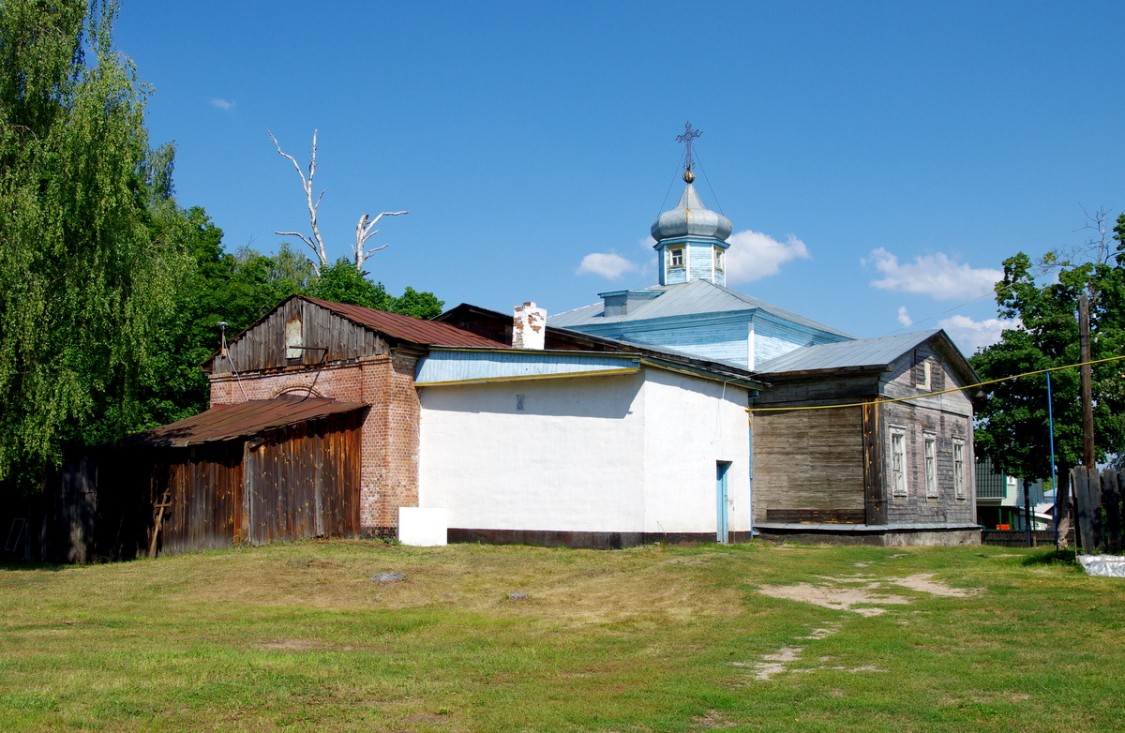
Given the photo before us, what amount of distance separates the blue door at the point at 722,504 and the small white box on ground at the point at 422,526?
5958 millimetres

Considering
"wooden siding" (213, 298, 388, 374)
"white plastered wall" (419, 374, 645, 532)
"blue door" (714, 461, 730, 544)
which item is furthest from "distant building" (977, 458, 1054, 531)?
"wooden siding" (213, 298, 388, 374)

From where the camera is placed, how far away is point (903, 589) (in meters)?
15.3

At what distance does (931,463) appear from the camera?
26.9m

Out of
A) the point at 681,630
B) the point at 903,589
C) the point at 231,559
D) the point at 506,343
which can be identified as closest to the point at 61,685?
the point at 681,630

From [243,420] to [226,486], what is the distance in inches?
76.8

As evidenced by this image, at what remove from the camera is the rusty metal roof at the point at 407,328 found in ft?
72.5

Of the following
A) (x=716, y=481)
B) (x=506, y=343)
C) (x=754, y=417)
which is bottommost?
(x=716, y=481)

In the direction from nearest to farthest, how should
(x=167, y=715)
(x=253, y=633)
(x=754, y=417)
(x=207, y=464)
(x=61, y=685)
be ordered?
(x=167, y=715) → (x=61, y=685) → (x=253, y=633) → (x=207, y=464) → (x=754, y=417)

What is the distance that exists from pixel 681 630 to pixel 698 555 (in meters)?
6.12

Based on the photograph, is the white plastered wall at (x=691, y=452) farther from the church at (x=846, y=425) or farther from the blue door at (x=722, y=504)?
the church at (x=846, y=425)

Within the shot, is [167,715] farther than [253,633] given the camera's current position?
No

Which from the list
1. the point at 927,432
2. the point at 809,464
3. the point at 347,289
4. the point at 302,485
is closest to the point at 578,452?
the point at 302,485

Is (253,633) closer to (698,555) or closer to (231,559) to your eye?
(231,559)

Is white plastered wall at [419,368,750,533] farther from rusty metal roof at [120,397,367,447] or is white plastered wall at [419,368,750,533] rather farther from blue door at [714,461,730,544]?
rusty metal roof at [120,397,367,447]
